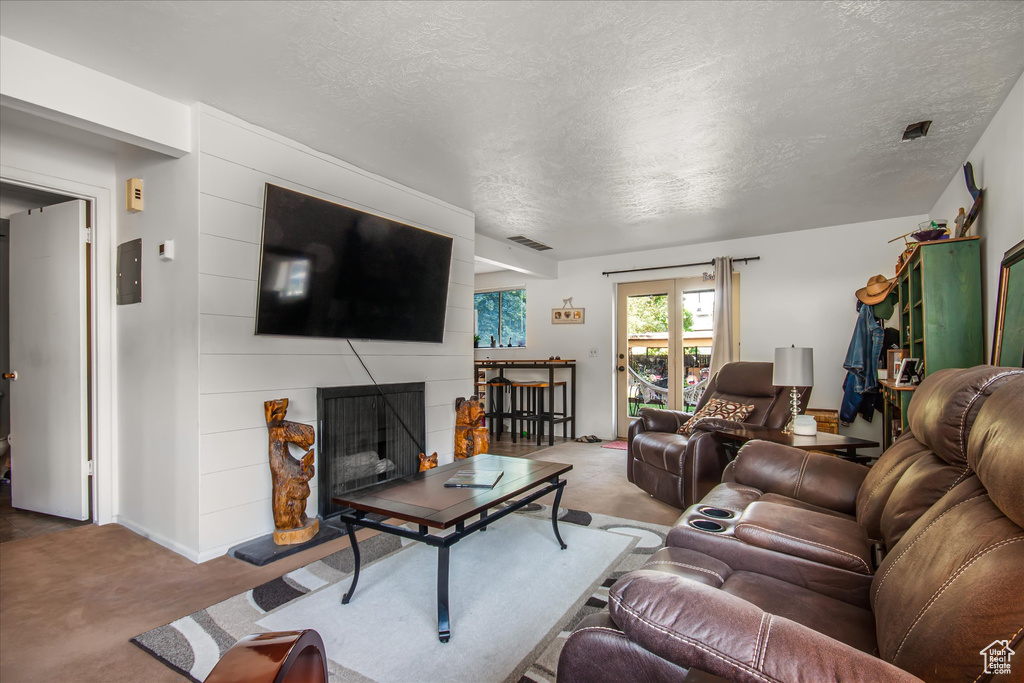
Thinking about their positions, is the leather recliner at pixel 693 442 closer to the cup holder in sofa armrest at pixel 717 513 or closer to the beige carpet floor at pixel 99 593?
the beige carpet floor at pixel 99 593

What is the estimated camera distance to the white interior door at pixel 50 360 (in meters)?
2.97

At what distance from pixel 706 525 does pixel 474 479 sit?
3.61 feet

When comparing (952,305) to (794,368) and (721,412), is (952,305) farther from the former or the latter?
(721,412)

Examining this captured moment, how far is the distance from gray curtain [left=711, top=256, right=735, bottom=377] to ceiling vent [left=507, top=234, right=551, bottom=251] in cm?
194

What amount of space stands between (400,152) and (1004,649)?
3229 millimetres

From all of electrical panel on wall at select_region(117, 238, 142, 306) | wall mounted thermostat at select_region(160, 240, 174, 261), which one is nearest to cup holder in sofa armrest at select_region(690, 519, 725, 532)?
wall mounted thermostat at select_region(160, 240, 174, 261)

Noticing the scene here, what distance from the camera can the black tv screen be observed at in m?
2.74

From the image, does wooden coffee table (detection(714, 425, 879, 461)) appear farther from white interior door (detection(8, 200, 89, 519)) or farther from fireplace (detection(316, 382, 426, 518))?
white interior door (detection(8, 200, 89, 519))

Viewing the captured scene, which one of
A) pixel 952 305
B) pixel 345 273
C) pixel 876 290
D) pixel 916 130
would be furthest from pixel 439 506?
pixel 876 290

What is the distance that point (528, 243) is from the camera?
18.4 ft

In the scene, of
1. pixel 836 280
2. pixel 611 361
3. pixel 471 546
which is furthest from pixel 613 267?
pixel 471 546

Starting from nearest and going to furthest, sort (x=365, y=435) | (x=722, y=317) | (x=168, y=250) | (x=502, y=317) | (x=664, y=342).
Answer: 1. (x=168, y=250)
2. (x=365, y=435)
3. (x=722, y=317)
4. (x=664, y=342)
5. (x=502, y=317)

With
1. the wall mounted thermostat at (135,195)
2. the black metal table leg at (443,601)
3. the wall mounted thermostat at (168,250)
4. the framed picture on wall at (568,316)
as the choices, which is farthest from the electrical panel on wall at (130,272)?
the framed picture on wall at (568,316)

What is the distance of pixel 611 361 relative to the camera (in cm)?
612
